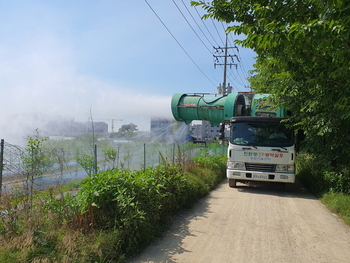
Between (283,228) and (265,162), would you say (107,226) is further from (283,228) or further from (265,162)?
(265,162)

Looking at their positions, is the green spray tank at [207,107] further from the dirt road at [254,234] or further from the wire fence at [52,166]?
the dirt road at [254,234]

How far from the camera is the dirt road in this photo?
4.29 metres

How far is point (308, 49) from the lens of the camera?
4562mm

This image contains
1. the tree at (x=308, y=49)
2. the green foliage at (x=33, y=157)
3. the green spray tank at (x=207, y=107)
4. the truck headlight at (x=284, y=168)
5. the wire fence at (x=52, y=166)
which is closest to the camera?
the tree at (x=308, y=49)

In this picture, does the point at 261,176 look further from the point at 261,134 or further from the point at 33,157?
the point at 33,157

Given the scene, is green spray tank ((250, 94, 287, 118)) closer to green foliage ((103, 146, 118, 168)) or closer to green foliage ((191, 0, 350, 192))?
green foliage ((191, 0, 350, 192))

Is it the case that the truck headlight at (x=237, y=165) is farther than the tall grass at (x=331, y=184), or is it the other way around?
the truck headlight at (x=237, y=165)

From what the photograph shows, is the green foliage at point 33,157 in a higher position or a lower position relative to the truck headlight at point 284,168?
higher

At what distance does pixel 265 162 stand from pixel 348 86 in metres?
4.17

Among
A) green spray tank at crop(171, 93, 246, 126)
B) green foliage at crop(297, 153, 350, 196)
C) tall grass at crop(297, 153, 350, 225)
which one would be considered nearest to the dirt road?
tall grass at crop(297, 153, 350, 225)

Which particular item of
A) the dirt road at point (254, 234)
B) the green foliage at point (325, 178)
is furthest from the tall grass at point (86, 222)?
the green foliage at point (325, 178)

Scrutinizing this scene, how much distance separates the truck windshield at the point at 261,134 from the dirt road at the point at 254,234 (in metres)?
2.09

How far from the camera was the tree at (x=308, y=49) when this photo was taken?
3.29 metres

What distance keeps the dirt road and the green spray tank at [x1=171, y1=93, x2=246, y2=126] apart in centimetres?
452
